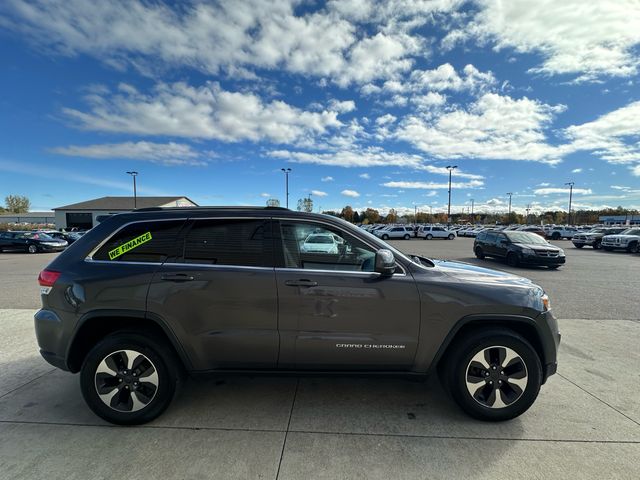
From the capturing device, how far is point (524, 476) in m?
2.21

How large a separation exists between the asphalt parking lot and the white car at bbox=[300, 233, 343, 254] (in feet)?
4.79

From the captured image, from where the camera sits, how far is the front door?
9.01 ft

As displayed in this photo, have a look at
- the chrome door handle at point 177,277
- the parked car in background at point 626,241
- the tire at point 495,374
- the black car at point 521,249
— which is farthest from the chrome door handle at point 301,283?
the parked car in background at point 626,241

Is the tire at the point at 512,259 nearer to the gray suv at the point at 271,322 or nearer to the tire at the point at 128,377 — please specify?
the gray suv at the point at 271,322

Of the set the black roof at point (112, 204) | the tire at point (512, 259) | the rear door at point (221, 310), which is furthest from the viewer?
the black roof at point (112, 204)

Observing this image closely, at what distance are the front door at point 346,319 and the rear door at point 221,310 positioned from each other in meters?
0.14

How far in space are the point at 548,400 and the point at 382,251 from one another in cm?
229

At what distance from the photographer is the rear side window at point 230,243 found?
2855 millimetres

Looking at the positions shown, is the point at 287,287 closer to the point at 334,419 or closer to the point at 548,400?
the point at 334,419

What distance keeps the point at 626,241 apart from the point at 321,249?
84.6ft

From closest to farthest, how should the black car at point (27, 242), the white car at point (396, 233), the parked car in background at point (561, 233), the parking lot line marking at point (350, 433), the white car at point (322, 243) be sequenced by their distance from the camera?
1. the parking lot line marking at point (350, 433)
2. the white car at point (322, 243)
3. the black car at point (27, 242)
4. the white car at point (396, 233)
5. the parked car in background at point (561, 233)

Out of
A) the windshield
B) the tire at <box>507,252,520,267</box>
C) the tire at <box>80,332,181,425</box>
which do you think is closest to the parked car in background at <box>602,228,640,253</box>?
the windshield

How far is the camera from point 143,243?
292 centimetres

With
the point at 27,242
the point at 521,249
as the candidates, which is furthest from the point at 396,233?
the point at 27,242
